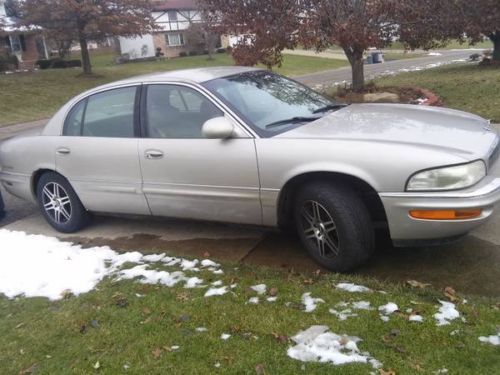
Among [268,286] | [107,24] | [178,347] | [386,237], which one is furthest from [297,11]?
[107,24]

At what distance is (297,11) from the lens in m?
10.6

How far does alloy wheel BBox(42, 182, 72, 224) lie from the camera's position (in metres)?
5.63

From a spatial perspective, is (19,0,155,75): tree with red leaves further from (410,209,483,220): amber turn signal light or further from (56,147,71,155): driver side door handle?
(410,209,483,220): amber turn signal light

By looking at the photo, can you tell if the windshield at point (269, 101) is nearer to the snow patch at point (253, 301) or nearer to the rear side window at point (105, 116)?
the rear side window at point (105, 116)

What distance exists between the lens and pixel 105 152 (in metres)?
5.07

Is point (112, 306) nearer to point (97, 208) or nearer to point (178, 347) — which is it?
point (178, 347)

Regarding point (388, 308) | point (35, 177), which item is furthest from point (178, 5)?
point (388, 308)

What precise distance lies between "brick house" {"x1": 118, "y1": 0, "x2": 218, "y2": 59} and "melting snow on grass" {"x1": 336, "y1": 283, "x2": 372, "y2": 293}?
164 feet

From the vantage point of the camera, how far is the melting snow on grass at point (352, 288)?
370 cm

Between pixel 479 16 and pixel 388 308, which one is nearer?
pixel 388 308

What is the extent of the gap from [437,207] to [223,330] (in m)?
1.57

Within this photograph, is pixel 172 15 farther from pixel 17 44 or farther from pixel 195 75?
pixel 195 75

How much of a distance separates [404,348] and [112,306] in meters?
2.01

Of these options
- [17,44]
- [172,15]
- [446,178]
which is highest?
[172,15]
